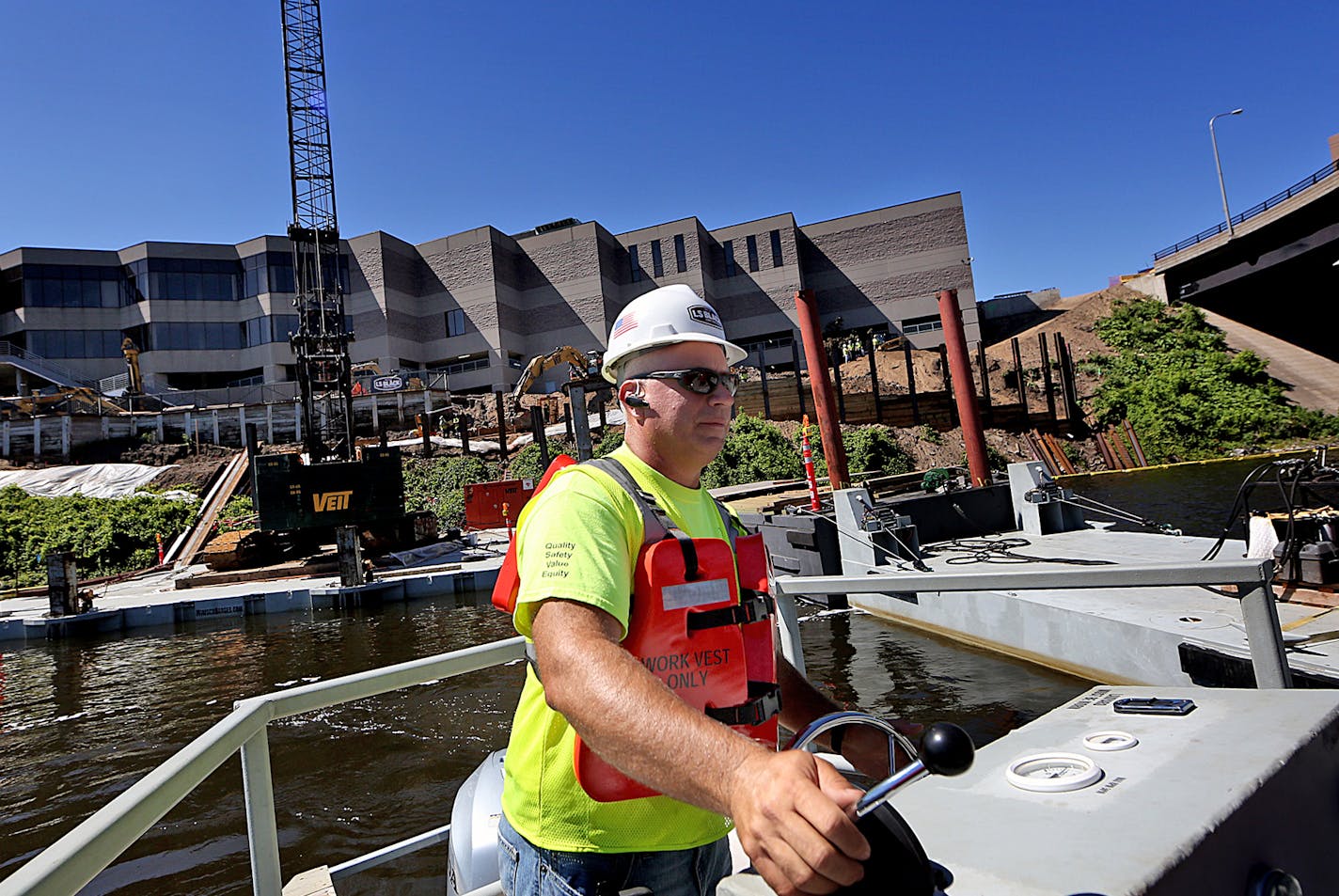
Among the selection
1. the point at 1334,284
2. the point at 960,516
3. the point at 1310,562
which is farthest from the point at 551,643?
the point at 1334,284

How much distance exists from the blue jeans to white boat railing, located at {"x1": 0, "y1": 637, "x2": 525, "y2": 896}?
2.21 ft

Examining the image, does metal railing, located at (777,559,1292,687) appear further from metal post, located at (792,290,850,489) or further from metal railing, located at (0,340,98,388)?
metal railing, located at (0,340,98,388)

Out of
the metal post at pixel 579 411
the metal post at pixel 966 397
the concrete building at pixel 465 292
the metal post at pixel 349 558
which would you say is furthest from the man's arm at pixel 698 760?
the concrete building at pixel 465 292

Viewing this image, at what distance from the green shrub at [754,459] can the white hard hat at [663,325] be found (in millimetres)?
27941

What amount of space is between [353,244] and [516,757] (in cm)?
5678

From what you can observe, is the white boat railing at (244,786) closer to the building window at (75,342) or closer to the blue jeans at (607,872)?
the blue jeans at (607,872)

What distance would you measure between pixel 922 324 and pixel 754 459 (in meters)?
26.6

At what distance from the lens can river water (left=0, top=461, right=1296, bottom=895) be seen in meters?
6.27

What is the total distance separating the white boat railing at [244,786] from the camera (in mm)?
1102

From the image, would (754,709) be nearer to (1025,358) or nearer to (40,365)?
(1025,358)

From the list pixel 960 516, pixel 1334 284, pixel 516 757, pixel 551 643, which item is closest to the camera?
pixel 551 643

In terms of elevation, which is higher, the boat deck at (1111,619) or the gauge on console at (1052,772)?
the gauge on console at (1052,772)

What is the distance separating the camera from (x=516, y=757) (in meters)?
1.47

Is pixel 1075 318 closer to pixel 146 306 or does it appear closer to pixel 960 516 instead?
pixel 960 516
